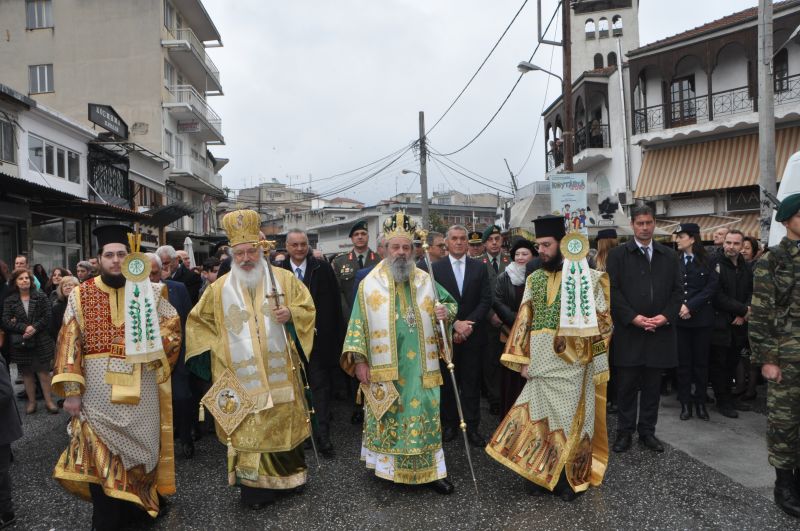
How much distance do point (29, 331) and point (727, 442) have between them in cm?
798

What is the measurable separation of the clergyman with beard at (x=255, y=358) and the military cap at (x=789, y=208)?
3.51 m

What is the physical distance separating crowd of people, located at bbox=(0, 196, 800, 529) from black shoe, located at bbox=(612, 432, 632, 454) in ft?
0.06

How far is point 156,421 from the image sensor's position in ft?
13.6

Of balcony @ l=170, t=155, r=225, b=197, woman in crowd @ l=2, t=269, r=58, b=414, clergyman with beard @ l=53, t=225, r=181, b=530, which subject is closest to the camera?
clergyman with beard @ l=53, t=225, r=181, b=530

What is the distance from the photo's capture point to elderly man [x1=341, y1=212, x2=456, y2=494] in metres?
4.55

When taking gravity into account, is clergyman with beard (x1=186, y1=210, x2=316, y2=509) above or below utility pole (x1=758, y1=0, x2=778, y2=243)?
below

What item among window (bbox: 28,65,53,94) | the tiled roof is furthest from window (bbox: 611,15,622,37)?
window (bbox: 28,65,53,94)

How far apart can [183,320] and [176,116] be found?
26108 millimetres

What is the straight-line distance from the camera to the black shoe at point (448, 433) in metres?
5.98

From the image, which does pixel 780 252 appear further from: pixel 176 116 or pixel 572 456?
pixel 176 116

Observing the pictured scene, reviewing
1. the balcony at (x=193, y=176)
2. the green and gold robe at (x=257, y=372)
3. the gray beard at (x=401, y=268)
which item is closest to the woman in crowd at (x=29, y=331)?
Result: the green and gold robe at (x=257, y=372)

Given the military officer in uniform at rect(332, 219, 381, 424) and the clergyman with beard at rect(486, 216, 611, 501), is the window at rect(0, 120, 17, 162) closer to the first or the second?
the military officer in uniform at rect(332, 219, 381, 424)

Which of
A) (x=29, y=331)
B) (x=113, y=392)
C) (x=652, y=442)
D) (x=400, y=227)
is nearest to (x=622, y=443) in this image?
(x=652, y=442)

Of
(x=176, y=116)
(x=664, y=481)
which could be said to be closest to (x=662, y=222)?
(x=664, y=481)
